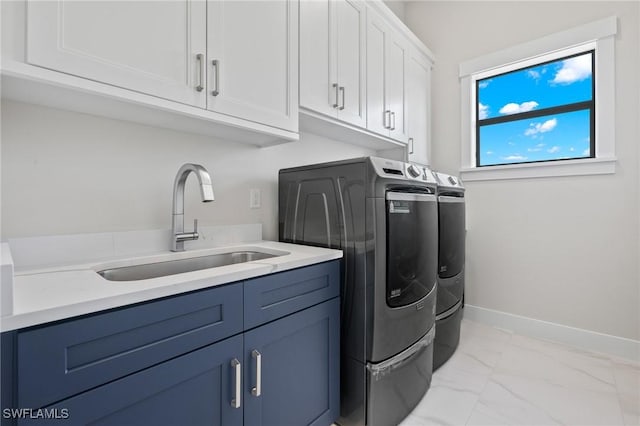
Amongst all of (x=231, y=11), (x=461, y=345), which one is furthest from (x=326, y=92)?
(x=461, y=345)

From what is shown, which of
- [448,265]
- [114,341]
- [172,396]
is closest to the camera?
[114,341]

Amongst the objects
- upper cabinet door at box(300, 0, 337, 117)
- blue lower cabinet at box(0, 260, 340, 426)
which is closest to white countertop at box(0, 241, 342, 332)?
blue lower cabinet at box(0, 260, 340, 426)

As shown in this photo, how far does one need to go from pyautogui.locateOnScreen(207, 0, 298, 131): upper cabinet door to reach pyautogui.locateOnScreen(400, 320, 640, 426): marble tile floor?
170 centimetres

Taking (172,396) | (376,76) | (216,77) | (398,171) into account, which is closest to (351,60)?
(376,76)

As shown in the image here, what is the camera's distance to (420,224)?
155 cm

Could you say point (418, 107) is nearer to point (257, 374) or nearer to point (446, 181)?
point (446, 181)

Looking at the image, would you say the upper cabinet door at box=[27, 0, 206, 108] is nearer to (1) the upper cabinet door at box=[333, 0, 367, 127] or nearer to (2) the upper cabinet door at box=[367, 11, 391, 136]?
(1) the upper cabinet door at box=[333, 0, 367, 127]

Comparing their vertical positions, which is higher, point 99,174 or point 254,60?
point 254,60

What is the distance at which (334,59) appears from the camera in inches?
69.0

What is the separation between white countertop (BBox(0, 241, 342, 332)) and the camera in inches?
24.0

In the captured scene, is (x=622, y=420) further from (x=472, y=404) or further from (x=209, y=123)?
(x=209, y=123)

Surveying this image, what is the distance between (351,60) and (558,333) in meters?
2.66

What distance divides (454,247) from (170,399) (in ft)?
6.19

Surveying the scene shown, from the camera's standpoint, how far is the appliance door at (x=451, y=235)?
1.94 meters
